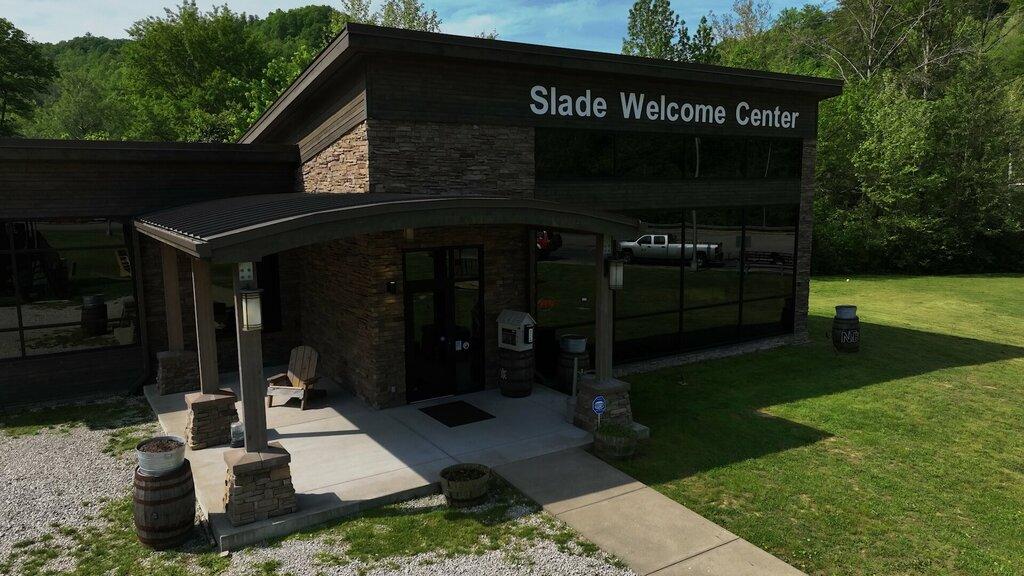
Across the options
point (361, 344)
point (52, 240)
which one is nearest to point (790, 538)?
point (361, 344)

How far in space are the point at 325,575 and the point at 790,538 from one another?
4.71 metres

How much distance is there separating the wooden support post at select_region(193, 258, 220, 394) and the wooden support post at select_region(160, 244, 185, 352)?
2152mm

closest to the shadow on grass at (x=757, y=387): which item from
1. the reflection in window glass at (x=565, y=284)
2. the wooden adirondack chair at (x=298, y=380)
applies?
the reflection in window glass at (x=565, y=284)

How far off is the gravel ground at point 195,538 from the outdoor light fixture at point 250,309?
7.53 feet

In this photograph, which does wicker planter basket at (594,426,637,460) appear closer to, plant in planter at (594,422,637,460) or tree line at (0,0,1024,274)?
plant in planter at (594,422,637,460)

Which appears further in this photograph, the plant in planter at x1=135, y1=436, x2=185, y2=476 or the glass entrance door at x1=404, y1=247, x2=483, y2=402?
the glass entrance door at x1=404, y1=247, x2=483, y2=402

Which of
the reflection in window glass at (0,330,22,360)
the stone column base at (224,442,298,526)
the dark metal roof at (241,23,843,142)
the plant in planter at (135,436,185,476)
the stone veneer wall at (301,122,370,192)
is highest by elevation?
the dark metal roof at (241,23,843,142)

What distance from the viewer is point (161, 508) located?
21.4ft

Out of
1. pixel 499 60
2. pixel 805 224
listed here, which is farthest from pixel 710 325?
pixel 499 60

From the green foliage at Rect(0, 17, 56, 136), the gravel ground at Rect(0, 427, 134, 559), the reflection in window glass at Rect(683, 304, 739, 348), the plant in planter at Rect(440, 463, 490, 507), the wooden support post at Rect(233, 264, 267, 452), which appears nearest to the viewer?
the wooden support post at Rect(233, 264, 267, 452)

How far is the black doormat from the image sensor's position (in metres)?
10.1

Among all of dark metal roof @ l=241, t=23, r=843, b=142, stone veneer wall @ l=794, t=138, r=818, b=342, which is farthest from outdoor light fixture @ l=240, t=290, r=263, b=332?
stone veneer wall @ l=794, t=138, r=818, b=342

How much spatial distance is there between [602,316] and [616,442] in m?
1.88

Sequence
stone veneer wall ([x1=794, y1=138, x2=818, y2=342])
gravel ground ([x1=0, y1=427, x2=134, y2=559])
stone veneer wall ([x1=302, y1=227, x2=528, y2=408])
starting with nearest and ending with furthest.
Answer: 1. gravel ground ([x1=0, y1=427, x2=134, y2=559])
2. stone veneer wall ([x1=302, y1=227, x2=528, y2=408])
3. stone veneer wall ([x1=794, y1=138, x2=818, y2=342])
